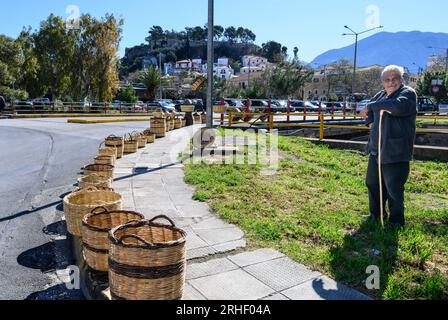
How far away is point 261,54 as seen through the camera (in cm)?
18475

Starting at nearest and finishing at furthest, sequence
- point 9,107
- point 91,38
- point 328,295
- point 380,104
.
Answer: point 328,295
point 380,104
point 9,107
point 91,38

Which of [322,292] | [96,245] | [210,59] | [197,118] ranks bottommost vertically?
[322,292]

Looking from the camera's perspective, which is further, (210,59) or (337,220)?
(210,59)

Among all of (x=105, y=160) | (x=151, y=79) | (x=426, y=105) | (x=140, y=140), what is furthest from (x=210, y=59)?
(x=151, y=79)

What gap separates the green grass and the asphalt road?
2067 mm

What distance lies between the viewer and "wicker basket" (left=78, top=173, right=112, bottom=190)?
5.60 metres

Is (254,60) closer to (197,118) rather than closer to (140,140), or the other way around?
(197,118)

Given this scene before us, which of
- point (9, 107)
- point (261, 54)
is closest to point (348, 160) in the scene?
point (9, 107)

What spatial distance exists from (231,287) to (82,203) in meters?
2.36

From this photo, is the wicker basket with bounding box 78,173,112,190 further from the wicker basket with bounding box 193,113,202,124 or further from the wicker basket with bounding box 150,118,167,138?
the wicker basket with bounding box 193,113,202,124

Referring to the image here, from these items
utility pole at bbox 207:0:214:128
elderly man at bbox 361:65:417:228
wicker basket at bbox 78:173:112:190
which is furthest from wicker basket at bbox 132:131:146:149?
elderly man at bbox 361:65:417:228

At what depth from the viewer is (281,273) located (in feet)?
12.6
